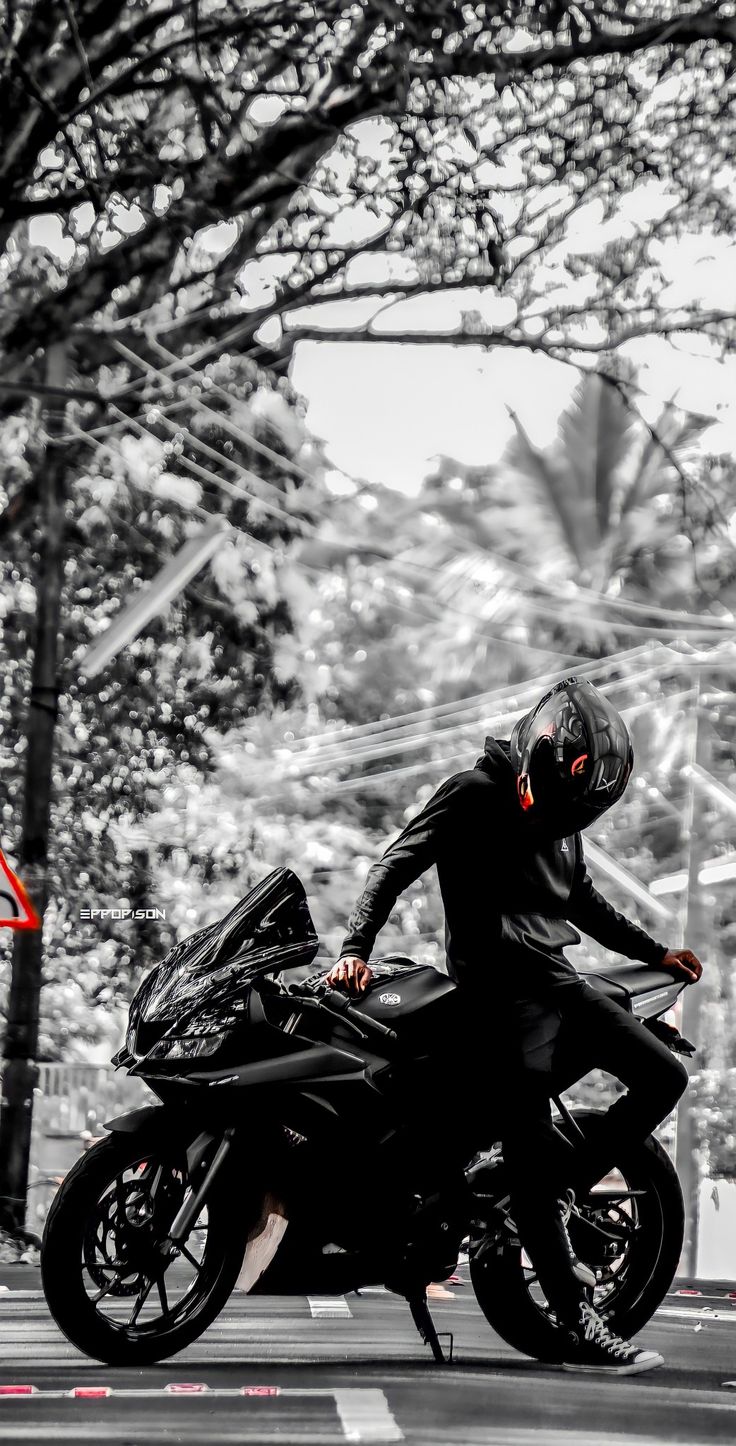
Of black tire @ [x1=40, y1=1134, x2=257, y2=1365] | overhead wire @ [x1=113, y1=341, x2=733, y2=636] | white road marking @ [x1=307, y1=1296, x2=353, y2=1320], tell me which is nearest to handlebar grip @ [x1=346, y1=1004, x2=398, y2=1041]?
black tire @ [x1=40, y1=1134, x2=257, y2=1365]

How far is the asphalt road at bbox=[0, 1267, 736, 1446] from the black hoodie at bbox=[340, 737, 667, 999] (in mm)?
749

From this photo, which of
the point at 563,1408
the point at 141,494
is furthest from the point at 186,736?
the point at 563,1408

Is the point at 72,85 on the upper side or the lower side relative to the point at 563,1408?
upper

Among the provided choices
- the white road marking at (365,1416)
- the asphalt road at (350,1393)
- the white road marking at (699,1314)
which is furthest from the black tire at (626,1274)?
the white road marking at (699,1314)

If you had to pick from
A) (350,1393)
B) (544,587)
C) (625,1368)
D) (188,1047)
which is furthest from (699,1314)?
(544,587)

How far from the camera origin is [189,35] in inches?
275

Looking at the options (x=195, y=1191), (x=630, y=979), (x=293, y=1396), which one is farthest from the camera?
(x=630, y=979)

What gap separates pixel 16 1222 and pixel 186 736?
9.54 ft

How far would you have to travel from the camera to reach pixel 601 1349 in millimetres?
2855

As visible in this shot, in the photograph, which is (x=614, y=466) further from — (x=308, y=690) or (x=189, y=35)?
(x=189, y=35)

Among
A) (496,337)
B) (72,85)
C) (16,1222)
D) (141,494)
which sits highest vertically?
(72,85)

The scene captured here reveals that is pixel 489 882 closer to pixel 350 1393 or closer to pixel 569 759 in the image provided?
pixel 569 759

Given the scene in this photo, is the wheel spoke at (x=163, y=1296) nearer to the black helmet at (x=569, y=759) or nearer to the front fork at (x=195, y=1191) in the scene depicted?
the front fork at (x=195, y=1191)

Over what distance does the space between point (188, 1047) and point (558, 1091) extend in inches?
29.0
